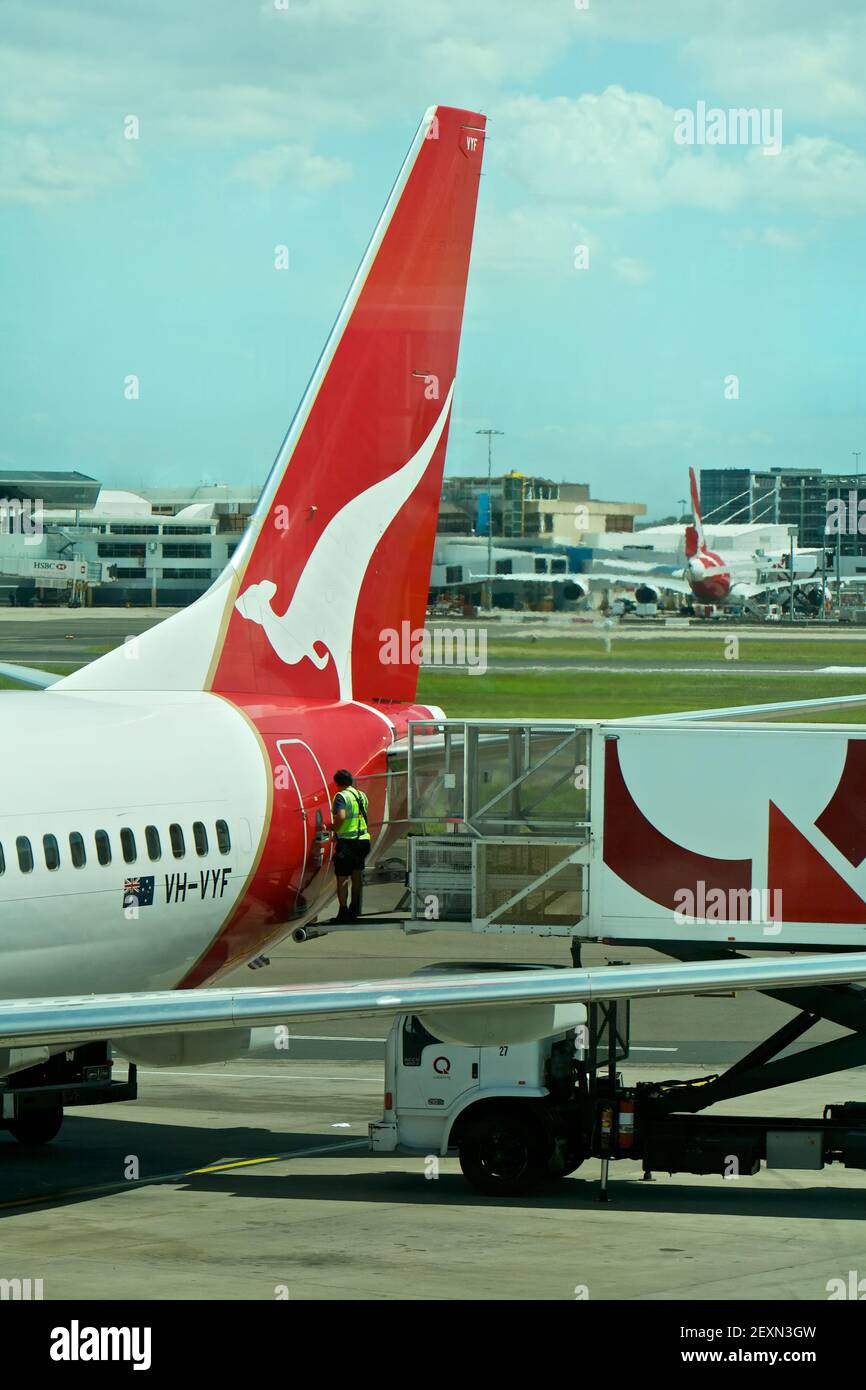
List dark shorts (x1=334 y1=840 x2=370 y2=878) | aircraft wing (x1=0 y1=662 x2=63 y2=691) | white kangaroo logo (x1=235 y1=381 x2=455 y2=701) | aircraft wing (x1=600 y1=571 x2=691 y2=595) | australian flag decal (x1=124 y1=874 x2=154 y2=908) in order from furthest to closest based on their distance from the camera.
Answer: aircraft wing (x1=600 y1=571 x2=691 y2=595) → aircraft wing (x1=0 y1=662 x2=63 y2=691) → white kangaroo logo (x1=235 y1=381 x2=455 y2=701) → dark shorts (x1=334 y1=840 x2=370 y2=878) → australian flag decal (x1=124 y1=874 x2=154 y2=908)

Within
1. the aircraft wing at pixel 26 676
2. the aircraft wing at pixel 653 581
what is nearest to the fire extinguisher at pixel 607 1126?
the aircraft wing at pixel 26 676

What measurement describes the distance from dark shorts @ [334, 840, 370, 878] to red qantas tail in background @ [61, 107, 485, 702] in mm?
2349

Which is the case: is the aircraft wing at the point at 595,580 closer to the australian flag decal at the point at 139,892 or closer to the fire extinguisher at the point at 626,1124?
the australian flag decal at the point at 139,892

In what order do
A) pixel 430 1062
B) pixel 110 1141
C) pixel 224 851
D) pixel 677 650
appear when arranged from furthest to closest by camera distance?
pixel 677 650 < pixel 110 1141 < pixel 224 851 < pixel 430 1062

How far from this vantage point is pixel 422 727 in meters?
19.3

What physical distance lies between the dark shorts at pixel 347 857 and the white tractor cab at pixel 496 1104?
2160mm

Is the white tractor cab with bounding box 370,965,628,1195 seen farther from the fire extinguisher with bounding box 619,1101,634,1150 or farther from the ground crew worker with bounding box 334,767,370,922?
the ground crew worker with bounding box 334,767,370,922

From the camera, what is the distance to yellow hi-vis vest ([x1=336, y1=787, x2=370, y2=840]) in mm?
19094

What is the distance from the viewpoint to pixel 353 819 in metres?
19.1

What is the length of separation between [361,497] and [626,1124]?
27.1 ft

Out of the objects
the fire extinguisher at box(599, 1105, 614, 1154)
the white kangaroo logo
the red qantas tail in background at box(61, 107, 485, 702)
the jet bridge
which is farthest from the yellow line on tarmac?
the white kangaroo logo
